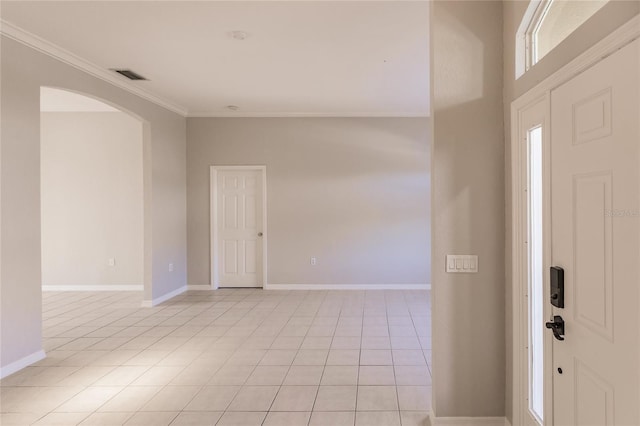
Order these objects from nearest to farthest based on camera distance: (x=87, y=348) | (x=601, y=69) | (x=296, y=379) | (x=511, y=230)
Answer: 1. (x=601, y=69)
2. (x=511, y=230)
3. (x=296, y=379)
4. (x=87, y=348)

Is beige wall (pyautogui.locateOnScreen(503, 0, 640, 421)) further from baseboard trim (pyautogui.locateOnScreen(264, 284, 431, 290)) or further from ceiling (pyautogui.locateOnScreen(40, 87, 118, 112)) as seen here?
ceiling (pyautogui.locateOnScreen(40, 87, 118, 112))

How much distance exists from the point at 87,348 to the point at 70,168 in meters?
3.90

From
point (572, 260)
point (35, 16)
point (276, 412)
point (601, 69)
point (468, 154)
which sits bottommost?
point (276, 412)

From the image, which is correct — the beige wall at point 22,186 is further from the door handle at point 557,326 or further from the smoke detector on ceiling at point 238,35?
the door handle at point 557,326

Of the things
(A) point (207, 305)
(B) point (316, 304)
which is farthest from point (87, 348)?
(B) point (316, 304)

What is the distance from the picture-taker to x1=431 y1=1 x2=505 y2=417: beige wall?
2291 mm

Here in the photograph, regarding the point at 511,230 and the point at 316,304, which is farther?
the point at 316,304

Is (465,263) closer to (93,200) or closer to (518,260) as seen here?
(518,260)

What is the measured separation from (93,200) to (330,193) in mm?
4088

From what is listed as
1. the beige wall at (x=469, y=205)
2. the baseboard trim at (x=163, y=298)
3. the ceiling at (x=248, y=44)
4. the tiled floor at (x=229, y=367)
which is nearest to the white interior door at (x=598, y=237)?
the beige wall at (x=469, y=205)

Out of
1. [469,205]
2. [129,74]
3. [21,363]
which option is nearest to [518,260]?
[469,205]

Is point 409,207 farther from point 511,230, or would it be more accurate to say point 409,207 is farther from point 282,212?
point 511,230

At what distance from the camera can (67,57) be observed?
12.6ft

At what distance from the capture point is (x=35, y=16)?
3.12m
